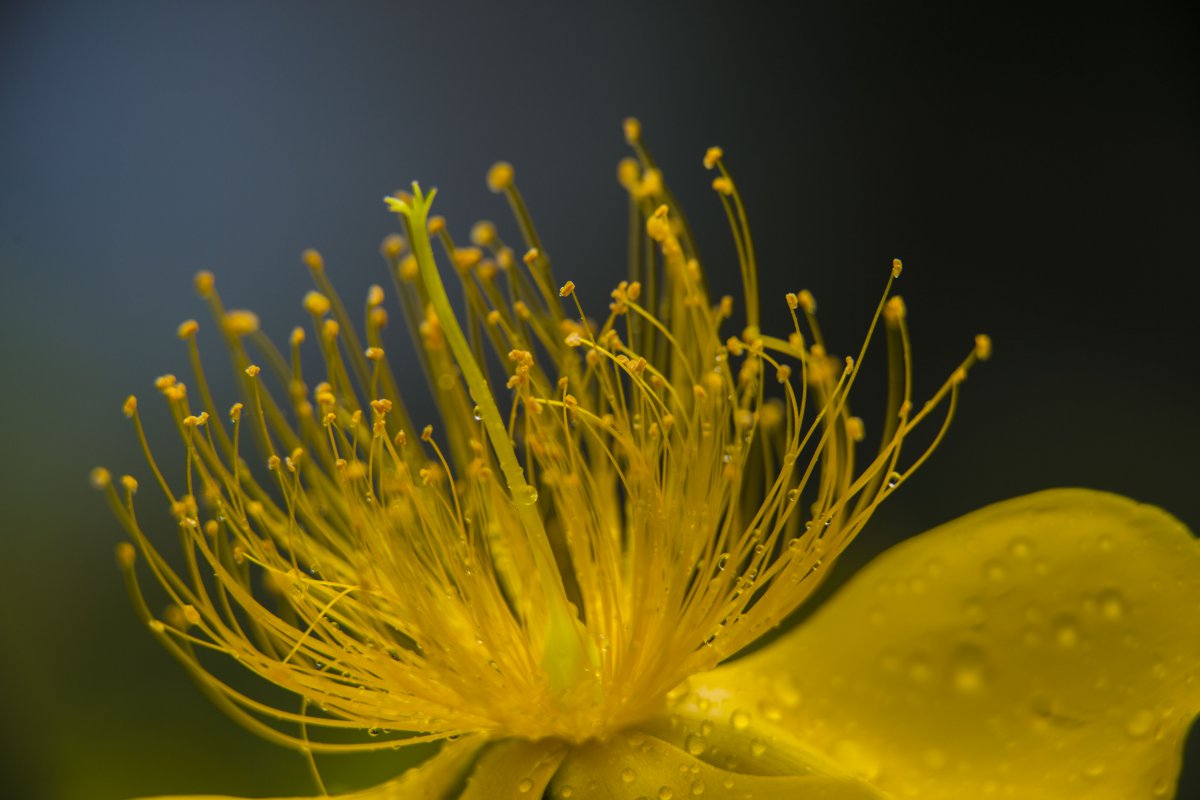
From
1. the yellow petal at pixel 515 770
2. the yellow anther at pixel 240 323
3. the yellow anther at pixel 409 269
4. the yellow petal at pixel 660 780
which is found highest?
the yellow anther at pixel 240 323

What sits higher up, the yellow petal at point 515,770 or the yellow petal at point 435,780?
the yellow petal at point 515,770

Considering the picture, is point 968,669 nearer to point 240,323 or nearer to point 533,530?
point 533,530

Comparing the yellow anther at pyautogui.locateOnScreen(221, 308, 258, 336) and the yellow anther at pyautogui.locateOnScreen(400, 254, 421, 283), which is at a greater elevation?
the yellow anther at pyautogui.locateOnScreen(221, 308, 258, 336)

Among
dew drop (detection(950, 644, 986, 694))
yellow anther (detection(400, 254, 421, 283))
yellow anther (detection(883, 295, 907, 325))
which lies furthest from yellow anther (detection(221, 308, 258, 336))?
dew drop (detection(950, 644, 986, 694))

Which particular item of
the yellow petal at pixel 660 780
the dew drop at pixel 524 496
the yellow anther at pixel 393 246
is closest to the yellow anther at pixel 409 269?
the yellow anther at pixel 393 246

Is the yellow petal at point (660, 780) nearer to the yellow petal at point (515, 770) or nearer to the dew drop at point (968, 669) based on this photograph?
the yellow petal at point (515, 770)

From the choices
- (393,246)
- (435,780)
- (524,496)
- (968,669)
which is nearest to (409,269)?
(393,246)

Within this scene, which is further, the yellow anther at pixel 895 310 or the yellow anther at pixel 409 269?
the yellow anther at pixel 409 269

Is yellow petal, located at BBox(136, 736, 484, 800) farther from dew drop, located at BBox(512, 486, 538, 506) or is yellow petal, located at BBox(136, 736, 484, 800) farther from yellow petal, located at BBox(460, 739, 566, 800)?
dew drop, located at BBox(512, 486, 538, 506)
